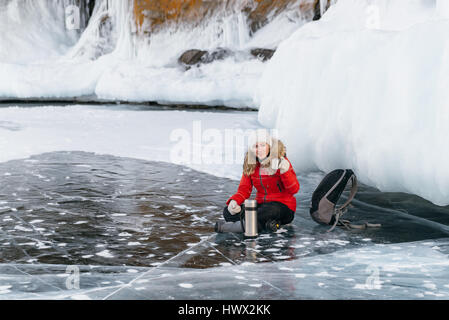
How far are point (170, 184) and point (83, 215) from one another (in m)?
1.62

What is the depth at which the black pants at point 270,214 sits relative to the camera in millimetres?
4387

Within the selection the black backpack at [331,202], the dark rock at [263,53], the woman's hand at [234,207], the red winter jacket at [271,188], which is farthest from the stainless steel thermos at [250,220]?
the dark rock at [263,53]

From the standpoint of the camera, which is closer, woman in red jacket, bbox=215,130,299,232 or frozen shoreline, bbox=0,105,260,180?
woman in red jacket, bbox=215,130,299,232

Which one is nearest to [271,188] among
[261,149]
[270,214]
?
[270,214]

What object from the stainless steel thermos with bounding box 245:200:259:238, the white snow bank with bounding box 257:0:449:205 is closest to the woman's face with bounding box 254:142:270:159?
the stainless steel thermos with bounding box 245:200:259:238

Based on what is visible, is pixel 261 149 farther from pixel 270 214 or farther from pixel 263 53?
pixel 263 53

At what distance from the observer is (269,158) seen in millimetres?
4367

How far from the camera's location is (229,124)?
12477mm

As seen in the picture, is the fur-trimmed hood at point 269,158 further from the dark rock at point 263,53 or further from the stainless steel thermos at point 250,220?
the dark rock at point 263,53

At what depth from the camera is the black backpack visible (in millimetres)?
4555

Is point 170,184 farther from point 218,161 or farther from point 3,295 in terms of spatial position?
point 3,295

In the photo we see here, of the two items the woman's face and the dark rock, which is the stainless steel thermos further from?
the dark rock

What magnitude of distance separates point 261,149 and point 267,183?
12.0 inches

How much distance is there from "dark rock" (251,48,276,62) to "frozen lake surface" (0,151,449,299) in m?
12.1
